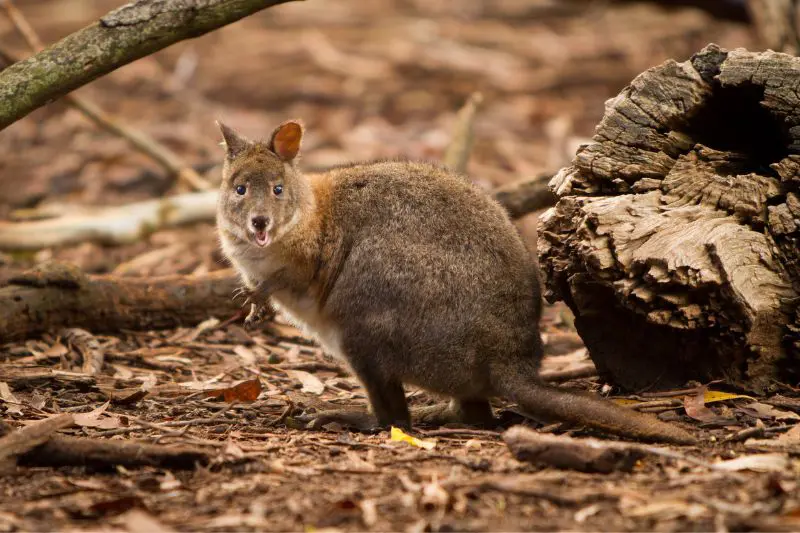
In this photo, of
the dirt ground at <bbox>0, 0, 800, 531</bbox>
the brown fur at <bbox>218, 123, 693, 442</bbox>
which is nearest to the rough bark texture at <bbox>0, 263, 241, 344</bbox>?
the dirt ground at <bbox>0, 0, 800, 531</bbox>

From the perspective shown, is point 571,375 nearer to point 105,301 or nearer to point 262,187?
point 262,187

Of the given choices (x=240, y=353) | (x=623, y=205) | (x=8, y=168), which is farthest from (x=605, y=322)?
(x=8, y=168)

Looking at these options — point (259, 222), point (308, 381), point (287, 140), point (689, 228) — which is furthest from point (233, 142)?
point (689, 228)

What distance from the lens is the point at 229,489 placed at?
4031 mm

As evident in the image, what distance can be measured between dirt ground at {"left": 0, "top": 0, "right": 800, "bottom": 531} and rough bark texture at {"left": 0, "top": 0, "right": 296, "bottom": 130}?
1748 millimetres

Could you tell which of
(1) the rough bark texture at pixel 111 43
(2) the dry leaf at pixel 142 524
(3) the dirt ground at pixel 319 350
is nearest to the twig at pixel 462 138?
(3) the dirt ground at pixel 319 350

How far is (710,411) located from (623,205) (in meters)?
1.15

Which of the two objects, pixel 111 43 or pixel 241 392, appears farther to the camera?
pixel 241 392

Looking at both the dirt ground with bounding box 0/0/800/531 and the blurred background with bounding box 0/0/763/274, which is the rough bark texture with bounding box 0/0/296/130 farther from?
the blurred background with bounding box 0/0/763/274

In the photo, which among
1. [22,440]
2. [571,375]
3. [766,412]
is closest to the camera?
[22,440]

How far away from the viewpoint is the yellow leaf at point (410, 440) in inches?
189

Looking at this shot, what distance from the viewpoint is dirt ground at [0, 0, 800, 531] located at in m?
3.74

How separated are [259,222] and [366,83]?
867cm

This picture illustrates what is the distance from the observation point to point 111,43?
204 inches
